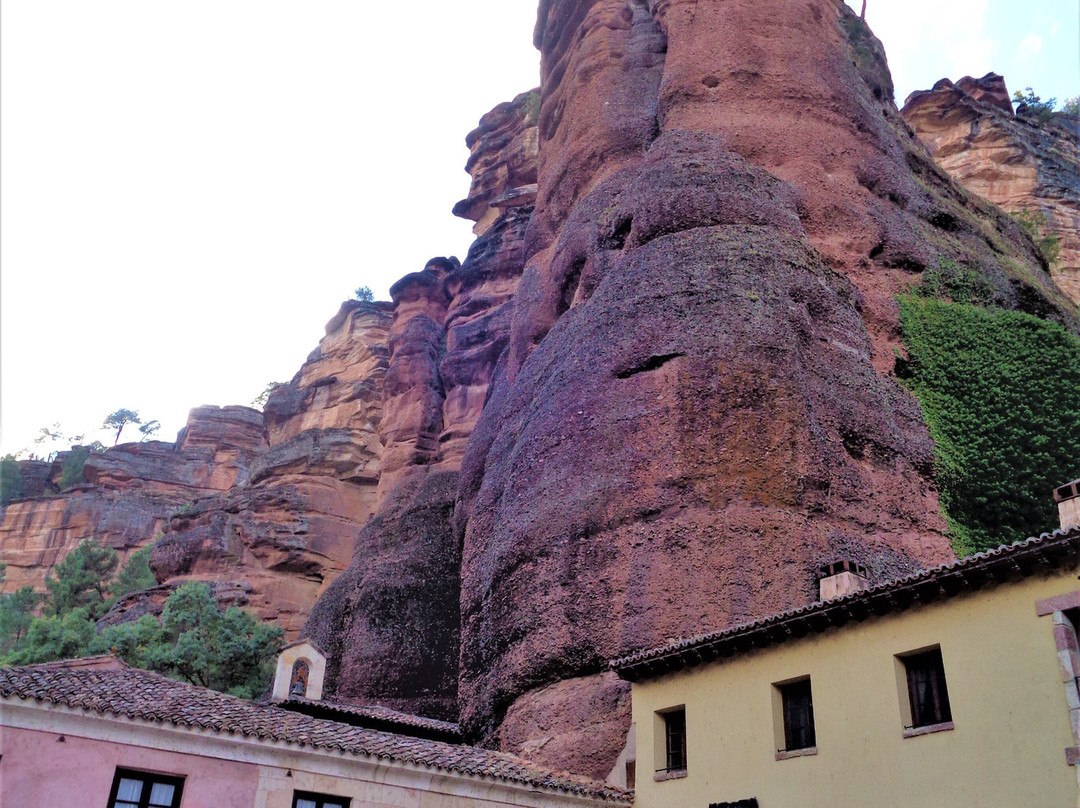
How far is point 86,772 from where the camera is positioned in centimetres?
1683

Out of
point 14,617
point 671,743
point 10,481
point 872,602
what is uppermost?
point 10,481

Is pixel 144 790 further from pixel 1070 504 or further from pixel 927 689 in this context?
pixel 1070 504

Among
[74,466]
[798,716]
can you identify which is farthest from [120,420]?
[798,716]

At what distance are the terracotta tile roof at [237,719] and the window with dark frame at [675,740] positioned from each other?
41.2 inches

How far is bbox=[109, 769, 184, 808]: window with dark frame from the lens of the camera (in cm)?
→ 1712

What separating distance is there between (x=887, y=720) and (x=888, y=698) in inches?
13.3

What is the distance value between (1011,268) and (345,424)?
4088cm

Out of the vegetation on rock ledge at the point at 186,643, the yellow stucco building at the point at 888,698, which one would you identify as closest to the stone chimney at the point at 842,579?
the yellow stucco building at the point at 888,698

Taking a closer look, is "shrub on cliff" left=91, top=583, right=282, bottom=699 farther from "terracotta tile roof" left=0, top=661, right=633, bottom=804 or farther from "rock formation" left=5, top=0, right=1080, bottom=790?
"terracotta tile roof" left=0, top=661, right=633, bottom=804

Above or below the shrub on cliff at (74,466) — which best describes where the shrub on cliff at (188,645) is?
below

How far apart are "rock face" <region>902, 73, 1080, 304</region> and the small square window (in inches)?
1670

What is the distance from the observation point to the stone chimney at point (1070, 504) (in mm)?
17156

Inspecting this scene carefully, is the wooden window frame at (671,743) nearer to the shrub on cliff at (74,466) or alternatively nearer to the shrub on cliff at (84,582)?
the shrub on cliff at (84,582)

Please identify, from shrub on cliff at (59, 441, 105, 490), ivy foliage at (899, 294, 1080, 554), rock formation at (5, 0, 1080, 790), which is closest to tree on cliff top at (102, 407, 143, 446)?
shrub on cliff at (59, 441, 105, 490)
